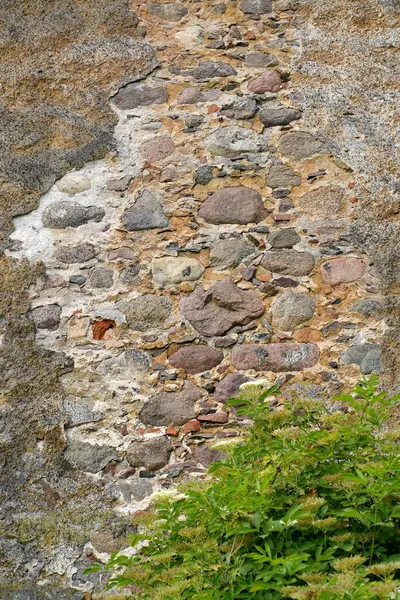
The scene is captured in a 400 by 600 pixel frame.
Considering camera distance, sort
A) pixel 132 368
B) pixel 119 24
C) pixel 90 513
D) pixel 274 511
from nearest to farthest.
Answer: pixel 274 511 < pixel 90 513 < pixel 132 368 < pixel 119 24

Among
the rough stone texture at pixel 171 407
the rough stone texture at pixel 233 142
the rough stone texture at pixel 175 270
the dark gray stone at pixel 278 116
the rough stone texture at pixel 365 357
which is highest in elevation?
the dark gray stone at pixel 278 116

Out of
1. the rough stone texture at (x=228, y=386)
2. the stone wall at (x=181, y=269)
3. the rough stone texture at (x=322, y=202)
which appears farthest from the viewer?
the rough stone texture at (x=322, y=202)

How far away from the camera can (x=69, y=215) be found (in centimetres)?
407

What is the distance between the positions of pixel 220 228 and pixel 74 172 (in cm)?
82

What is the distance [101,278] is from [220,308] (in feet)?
1.90

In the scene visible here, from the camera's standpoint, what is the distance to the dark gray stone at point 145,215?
13.2 feet

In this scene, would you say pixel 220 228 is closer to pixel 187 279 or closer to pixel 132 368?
pixel 187 279

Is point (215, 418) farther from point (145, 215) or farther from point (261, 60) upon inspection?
point (261, 60)

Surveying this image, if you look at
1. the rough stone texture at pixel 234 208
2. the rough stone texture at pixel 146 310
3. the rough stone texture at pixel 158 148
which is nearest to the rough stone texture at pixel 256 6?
the rough stone texture at pixel 158 148

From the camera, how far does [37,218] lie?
4.07 meters

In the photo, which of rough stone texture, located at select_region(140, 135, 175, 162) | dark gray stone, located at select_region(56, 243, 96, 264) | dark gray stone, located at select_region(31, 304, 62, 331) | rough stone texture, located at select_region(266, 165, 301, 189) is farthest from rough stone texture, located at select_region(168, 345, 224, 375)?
rough stone texture, located at select_region(140, 135, 175, 162)

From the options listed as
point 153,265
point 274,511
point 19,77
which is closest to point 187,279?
point 153,265

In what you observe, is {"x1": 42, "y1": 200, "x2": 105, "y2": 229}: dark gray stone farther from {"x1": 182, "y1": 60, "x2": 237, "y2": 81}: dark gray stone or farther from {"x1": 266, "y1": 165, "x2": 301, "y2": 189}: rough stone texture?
{"x1": 182, "y1": 60, "x2": 237, "y2": 81}: dark gray stone

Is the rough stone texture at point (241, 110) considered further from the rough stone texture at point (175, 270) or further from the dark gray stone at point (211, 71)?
the rough stone texture at point (175, 270)
